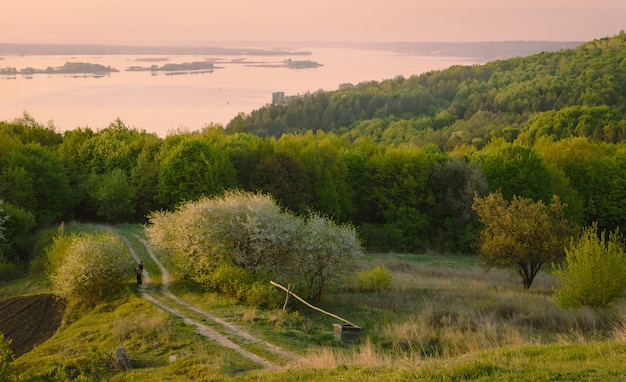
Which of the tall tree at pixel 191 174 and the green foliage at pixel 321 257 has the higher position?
the green foliage at pixel 321 257

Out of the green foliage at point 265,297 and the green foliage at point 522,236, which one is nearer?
the green foliage at point 265,297

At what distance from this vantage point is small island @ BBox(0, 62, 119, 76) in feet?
446

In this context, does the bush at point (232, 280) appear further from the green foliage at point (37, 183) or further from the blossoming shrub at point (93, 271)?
the green foliage at point (37, 183)

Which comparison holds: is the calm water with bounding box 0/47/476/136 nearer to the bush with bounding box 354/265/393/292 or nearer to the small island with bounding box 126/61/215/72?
the small island with bounding box 126/61/215/72

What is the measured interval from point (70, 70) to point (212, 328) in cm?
14177

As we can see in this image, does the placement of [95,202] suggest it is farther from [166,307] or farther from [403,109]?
[403,109]

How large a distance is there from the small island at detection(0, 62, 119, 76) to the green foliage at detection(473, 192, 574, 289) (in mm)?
125821

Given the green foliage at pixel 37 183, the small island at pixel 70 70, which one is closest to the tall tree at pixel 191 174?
the green foliage at pixel 37 183

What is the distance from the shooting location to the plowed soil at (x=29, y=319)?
27084 millimetres

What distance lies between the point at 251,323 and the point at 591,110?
101 metres

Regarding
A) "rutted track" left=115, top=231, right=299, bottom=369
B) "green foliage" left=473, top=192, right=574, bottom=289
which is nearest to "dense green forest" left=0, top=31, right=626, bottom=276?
"rutted track" left=115, top=231, right=299, bottom=369

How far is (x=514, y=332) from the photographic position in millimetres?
22516

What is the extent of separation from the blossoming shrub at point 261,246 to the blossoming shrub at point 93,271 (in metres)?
2.82

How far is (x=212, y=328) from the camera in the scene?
74.3 ft
